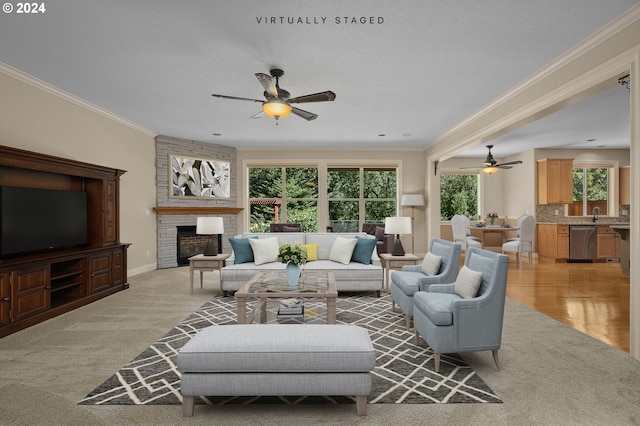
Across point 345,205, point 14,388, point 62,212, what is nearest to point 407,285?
point 14,388

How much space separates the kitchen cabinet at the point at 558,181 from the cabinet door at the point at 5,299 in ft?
32.9

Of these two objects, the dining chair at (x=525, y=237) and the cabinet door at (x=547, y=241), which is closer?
the dining chair at (x=525, y=237)

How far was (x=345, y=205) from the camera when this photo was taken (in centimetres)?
928

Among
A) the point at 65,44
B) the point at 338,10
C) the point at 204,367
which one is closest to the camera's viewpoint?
the point at 204,367

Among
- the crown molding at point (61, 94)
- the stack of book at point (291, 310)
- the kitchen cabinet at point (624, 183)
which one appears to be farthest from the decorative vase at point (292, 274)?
the kitchen cabinet at point (624, 183)

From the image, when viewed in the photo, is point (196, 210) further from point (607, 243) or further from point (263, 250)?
point (607, 243)

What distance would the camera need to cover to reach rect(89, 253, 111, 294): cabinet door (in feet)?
15.4

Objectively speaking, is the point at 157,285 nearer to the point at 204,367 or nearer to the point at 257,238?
the point at 257,238

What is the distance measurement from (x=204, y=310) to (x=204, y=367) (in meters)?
2.37

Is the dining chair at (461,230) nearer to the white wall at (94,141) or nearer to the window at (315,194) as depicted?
the window at (315,194)

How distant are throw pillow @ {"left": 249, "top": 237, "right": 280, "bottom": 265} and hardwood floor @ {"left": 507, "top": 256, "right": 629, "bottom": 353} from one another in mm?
3446

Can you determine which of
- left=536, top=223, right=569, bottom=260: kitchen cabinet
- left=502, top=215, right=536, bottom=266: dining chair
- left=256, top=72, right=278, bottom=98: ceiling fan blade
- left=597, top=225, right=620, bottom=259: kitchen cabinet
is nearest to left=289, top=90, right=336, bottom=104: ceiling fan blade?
left=256, top=72, right=278, bottom=98: ceiling fan blade

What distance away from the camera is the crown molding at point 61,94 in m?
4.00

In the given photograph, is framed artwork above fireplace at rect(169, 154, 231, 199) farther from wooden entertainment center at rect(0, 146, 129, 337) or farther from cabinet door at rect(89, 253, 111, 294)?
cabinet door at rect(89, 253, 111, 294)
